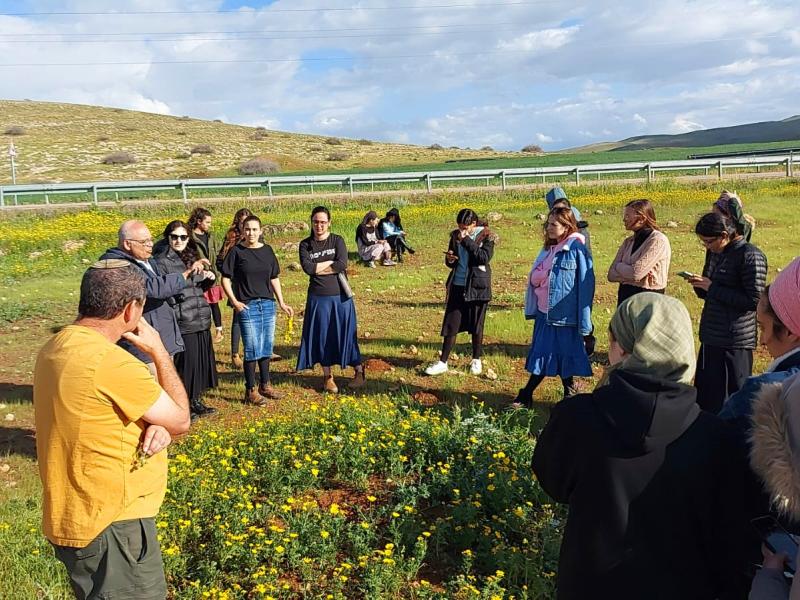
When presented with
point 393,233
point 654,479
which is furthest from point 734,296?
point 393,233

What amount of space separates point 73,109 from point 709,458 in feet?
270

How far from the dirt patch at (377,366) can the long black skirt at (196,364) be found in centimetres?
205

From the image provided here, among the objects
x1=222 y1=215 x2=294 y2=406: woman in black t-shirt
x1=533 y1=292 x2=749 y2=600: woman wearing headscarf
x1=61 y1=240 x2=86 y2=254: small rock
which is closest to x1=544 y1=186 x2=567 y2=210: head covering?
x1=222 y1=215 x2=294 y2=406: woman in black t-shirt

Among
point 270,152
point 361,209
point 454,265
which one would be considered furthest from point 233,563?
point 270,152

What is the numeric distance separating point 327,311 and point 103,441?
4.66m

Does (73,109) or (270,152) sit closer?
(270,152)

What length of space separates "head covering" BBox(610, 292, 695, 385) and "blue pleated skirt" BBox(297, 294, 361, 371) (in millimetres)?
5154

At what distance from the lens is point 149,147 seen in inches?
2303

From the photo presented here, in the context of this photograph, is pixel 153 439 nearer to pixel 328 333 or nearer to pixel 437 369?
pixel 328 333

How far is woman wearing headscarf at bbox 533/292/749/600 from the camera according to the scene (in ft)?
6.49

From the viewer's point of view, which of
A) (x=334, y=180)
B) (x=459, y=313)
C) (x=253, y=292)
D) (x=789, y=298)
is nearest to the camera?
(x=789, y=298)

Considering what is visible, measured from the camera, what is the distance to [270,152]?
201 feet

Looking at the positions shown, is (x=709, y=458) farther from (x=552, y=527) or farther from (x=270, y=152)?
(x=270, y=152)

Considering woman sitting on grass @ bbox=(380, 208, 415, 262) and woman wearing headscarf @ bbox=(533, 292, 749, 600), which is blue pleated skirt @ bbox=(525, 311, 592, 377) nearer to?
woman wearing headscarf @ bbox=(533, 292, 749, 600)
